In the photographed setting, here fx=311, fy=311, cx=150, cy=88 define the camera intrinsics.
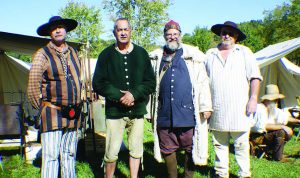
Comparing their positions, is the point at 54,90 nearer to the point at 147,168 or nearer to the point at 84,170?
the point at 84,170

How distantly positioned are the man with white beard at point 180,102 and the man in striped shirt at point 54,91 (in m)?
0.91

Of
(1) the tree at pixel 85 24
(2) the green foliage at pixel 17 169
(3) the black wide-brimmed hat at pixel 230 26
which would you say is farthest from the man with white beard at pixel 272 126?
(1) the tree at pixel 85 24

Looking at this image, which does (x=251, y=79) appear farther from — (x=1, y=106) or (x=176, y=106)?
(x=1, y=106)

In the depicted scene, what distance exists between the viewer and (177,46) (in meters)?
3.32

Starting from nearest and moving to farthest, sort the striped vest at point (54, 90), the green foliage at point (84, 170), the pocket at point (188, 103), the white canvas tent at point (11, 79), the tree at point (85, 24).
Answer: the striped vest at point (54, 90) → the pocket at point (188, 103) → the green foliage at point (84, 170) → the white canvas tent at point (11, 79) → the tree at point (85, 24)

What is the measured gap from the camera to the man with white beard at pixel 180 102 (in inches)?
129

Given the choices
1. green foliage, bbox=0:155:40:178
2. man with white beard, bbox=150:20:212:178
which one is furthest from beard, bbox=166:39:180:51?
green foliage, bbox=0:155:40:178

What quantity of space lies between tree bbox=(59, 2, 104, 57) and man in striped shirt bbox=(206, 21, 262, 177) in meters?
26.1

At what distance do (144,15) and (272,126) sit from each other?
82.8 feet

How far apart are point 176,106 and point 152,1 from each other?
26.7m

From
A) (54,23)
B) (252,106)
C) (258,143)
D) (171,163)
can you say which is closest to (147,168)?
(171,163)

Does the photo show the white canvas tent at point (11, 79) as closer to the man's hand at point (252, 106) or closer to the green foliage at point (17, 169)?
the green foliage at point (17, 169)

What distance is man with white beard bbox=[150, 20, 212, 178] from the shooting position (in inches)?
129

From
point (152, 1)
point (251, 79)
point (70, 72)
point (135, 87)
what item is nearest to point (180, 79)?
point (135, 87)
